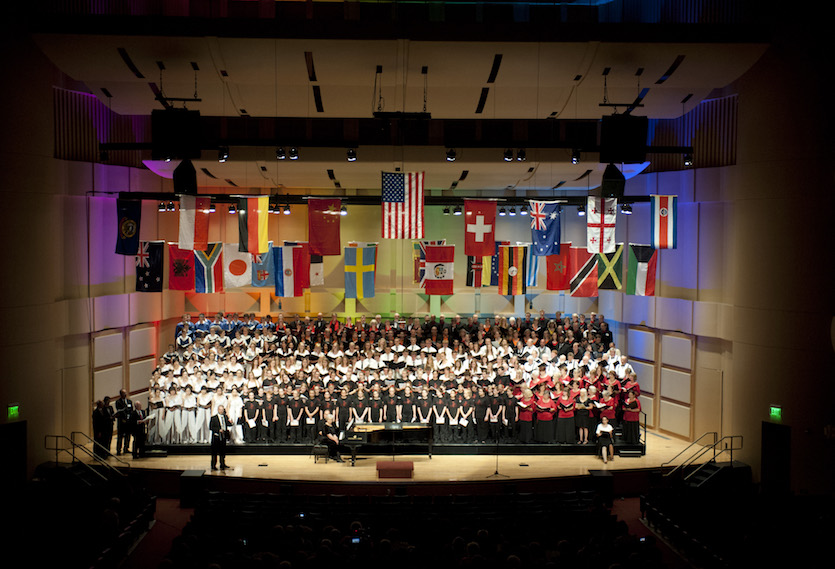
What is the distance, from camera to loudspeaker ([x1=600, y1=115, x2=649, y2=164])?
13.0 metres

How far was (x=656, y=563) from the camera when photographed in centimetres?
867

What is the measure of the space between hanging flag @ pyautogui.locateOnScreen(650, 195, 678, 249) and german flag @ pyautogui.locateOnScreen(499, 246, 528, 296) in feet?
13.8

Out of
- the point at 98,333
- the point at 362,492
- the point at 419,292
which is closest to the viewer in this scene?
the point at 362,492

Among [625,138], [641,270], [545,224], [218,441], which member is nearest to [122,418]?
[218,441]

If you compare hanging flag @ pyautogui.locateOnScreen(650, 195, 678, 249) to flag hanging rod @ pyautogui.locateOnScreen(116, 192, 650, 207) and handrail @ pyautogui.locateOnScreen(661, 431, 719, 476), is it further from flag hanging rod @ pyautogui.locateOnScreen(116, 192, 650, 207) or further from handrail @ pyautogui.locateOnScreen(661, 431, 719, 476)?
handrail @ pyautogui.locateOnScreen(661, 431, 719, 476)

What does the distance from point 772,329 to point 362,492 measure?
10.4 meters

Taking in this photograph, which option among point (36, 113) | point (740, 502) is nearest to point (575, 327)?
point (740, 502)

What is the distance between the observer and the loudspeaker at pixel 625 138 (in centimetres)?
1305

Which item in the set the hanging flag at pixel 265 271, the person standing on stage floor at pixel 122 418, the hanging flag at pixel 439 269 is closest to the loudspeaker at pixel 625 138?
the hanging flag at pixel 439 269

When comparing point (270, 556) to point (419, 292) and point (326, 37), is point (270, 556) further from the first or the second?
point (419, 292)

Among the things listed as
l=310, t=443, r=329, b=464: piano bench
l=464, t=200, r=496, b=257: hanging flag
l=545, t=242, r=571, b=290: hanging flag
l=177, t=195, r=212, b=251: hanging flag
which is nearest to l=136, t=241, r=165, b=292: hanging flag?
l=177, t=195, r=212, b=251: hanging flag

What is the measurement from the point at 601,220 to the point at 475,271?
5536mm

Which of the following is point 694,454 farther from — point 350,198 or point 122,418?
point 122,418

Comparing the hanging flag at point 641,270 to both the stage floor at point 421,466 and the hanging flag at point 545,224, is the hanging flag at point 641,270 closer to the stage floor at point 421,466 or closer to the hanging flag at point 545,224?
the hanging flag at point 545,224
